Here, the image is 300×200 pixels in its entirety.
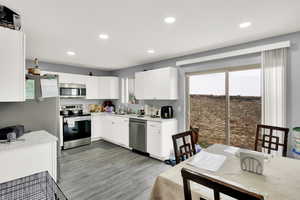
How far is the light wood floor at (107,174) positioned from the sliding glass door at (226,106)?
1.35 metres

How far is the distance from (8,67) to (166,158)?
3.25 metres

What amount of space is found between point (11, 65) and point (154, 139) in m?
2.88

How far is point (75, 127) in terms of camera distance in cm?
439

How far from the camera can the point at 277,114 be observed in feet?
8.05

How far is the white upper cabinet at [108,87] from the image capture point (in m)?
5.28

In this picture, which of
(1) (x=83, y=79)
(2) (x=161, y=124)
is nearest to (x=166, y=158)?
(2) (x=161, y=124)

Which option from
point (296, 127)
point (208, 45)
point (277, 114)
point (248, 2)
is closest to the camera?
point (248, 2)

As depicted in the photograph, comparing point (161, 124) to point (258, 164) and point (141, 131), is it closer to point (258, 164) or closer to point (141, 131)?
point (141, 131)

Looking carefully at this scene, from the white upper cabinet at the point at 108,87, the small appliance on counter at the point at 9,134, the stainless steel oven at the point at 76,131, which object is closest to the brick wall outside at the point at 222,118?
the white upper cabinet at the point at 108,87

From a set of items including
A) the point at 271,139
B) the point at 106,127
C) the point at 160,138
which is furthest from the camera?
the point at 106,127

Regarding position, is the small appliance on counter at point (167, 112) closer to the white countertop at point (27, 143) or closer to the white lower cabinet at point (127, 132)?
the white lower cabinet at point (127, 132)

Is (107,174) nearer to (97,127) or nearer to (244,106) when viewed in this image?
(97,127)

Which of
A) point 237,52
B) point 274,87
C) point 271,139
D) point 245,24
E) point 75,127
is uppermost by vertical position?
point 245,24

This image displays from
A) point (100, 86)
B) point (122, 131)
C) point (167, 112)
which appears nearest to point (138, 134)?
point (122, 131)
